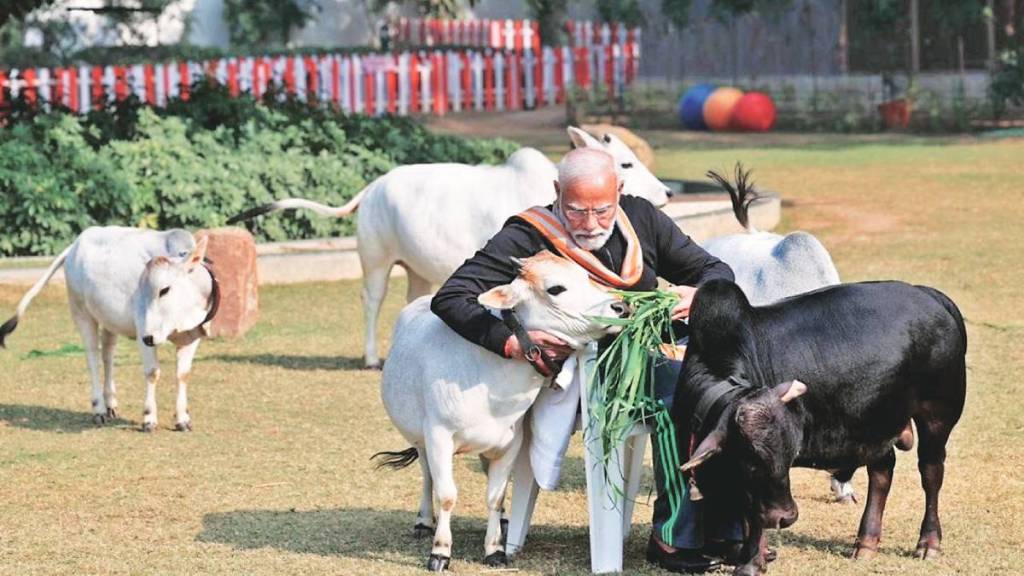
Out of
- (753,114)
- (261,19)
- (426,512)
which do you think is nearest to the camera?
(426,512)

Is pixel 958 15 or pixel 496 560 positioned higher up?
pixel 958 15

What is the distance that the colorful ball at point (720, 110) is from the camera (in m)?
30.1

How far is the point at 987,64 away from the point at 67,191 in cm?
2040

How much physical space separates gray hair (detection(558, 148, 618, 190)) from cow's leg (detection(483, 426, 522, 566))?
3.20ft

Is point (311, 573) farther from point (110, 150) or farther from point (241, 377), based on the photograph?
point (110, 150)

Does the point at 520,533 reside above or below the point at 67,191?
below

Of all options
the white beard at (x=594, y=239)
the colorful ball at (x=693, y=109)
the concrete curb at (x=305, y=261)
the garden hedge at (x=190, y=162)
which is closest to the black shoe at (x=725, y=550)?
the white beard at (x=594, y=239)

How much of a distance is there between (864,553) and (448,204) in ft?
15.9

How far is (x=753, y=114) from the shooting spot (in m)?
29.8

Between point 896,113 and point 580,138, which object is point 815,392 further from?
point 896,113

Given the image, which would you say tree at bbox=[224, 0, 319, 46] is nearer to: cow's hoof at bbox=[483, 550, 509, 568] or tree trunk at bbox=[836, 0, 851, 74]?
tree trunk at bbox=[836, 0, 851, 74]

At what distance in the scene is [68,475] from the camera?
8.62 metres

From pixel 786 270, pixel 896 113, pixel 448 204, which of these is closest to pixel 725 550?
pixel 786 270

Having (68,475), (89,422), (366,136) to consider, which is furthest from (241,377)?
(366,136)
